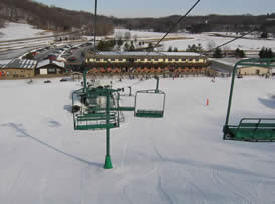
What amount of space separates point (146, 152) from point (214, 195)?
3.44 meters

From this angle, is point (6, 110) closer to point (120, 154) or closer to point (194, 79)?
point (120, 154)

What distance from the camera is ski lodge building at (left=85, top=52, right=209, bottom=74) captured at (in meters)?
25.0

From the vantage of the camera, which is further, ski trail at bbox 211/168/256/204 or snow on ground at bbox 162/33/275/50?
snow on ground at bbox 162/33/275/50

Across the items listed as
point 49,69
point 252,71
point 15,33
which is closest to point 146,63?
point 49,69

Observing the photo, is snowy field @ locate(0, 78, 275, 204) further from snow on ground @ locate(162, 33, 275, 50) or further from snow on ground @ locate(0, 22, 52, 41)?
snow on ground @ locate(0, 22, 52, 41)

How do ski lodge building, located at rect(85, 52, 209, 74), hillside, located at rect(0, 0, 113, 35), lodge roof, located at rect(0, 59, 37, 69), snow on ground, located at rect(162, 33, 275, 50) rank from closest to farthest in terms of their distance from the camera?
lodge roof, located at rect(0, 59, 37, 69) < ski lodge building, located at rect(85, 52, 209, 74) < snow on ground, located at rect(162, 33, 275, 50) < hillside, located at rect(0, 0, 113, 35)

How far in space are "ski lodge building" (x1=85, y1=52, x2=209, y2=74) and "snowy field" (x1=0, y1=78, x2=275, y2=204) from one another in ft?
33.0

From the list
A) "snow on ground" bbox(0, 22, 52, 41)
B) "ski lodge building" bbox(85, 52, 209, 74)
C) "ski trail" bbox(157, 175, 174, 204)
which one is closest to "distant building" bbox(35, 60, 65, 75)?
"ski lodge building" bbox(85, 52, 209, 74)

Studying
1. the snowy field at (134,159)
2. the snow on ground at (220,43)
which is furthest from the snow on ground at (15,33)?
the snowy field at (134,159)

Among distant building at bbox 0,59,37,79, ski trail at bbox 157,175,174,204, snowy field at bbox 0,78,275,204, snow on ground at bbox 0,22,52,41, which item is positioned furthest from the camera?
snow on ground at bbox 0,22,52,41

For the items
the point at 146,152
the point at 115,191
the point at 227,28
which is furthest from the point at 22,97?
the point at 227,28

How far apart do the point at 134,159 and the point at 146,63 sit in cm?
1839

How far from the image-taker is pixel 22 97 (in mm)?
15922

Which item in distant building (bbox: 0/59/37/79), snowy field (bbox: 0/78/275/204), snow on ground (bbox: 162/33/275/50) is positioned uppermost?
snow on ground (bbox: 162/33/275/50)
